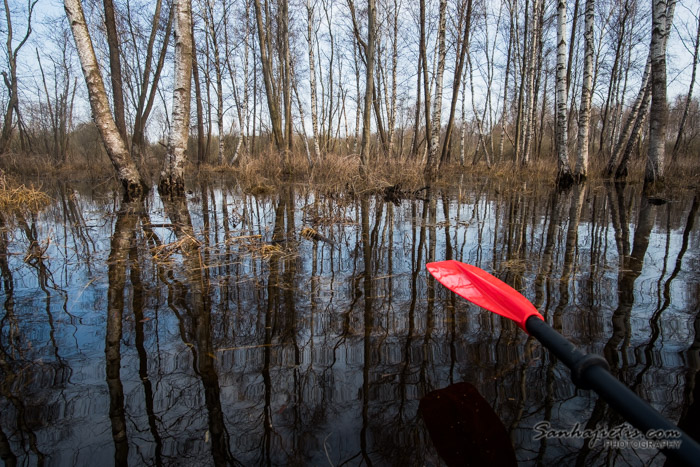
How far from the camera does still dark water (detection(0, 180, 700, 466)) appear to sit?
1203 millimetres

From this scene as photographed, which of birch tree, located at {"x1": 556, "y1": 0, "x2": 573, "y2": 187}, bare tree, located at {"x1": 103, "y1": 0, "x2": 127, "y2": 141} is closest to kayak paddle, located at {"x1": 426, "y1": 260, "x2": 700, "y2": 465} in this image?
birch tree, located at {"x1": 556, "y1": 0, "x2": 573, "y2": 187}

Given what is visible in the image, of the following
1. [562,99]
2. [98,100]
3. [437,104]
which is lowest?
[98,100]

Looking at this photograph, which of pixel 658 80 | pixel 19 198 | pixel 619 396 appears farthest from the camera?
pixel 658 80

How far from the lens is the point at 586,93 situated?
9070mm

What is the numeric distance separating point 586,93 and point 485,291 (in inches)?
386

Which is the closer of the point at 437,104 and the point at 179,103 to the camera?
the point at 179,103

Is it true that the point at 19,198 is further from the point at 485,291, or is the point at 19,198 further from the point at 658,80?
the point at 658,80

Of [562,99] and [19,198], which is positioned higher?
[562,99]

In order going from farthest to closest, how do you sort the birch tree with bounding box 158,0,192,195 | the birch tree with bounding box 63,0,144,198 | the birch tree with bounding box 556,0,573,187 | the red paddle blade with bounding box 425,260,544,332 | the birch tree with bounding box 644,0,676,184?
the birch tree with bounding box 556,0,573,187 → the birch tree with bounding box 644,0,676,184 → the birch tree with bounding box 158,0,192,195 → the birch tree with bounding box 63,0,144,198 → the red paddle blade with bounding box 425,260,544,332

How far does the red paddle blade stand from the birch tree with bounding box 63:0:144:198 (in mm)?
A: 7117

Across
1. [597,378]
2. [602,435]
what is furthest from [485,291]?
[597,378]

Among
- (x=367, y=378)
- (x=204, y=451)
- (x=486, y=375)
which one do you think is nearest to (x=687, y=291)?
(x=486, y=375)

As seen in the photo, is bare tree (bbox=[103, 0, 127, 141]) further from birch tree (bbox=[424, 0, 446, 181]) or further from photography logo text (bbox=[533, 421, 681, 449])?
photography logo text (bbox=[533, 421, 681, 449])

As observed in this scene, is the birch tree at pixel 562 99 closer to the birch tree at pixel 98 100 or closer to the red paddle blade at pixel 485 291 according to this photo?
the red paddle blade at pixel 485 291
